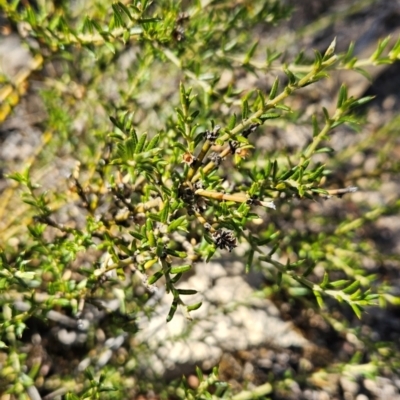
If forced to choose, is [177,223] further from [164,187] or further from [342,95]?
[342,95]

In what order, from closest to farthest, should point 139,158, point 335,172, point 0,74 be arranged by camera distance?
point 139,158 < point 0,74 < point 335,172

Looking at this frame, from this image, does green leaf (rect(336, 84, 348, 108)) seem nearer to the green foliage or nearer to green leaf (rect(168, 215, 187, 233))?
the green foliage

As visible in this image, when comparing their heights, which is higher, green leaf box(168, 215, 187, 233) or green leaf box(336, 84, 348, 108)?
green leaf box(336, 84, 348, 108)

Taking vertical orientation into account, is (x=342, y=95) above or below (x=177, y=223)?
above

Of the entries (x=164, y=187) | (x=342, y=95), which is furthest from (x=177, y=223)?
(x=342, y=95)

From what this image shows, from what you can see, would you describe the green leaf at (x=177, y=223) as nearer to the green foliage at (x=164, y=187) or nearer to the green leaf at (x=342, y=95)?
the green foliage at (x=164, y=187)

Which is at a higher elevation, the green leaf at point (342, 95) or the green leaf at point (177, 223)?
the green leaf at point (342, 95)

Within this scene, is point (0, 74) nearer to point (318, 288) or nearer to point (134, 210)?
point (134, 210)

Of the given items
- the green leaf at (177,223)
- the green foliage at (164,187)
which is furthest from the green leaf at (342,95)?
the green leaf at (177,223)

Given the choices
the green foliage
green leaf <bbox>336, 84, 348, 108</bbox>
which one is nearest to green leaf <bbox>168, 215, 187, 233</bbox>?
the green foliage

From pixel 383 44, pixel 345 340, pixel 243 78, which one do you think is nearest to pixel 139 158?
pixel 383 44

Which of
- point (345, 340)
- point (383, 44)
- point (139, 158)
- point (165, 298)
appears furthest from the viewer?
point (345, 340)
